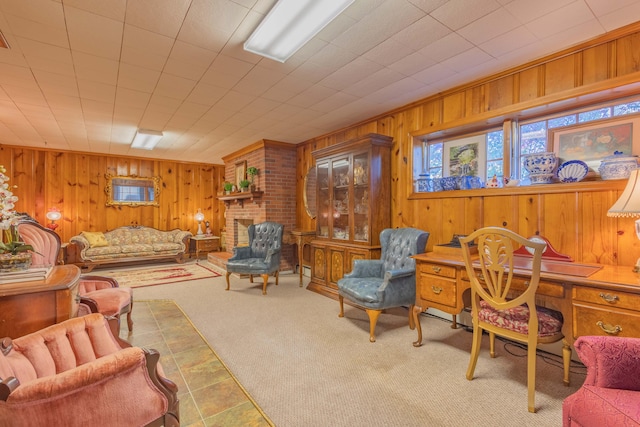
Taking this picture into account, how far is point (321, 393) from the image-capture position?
1.95 meters

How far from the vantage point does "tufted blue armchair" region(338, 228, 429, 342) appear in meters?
2.79

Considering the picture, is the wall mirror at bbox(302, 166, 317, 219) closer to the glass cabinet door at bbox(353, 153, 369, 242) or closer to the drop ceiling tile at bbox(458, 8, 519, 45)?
the glass cabinet door at bbox(353, 153, 369, 242)

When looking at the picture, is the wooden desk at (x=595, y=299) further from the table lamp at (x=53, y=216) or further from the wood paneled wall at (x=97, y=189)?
the table lamp at (x=53, y=216)

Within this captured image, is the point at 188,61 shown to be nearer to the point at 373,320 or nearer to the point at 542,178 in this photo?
the point at 373,320

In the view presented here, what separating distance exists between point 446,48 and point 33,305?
3.24m

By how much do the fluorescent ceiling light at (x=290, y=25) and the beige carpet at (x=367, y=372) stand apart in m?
2.45

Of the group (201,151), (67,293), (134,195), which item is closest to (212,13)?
(67,293)

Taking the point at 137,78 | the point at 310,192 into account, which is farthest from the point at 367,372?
the point at 310,192

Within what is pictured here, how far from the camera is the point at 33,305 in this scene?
1.67m

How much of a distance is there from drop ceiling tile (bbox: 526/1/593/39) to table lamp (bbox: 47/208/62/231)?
8.00 meters

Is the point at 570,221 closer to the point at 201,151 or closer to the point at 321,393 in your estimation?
the point at 321,393

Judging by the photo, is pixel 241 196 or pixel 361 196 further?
pixel 241 196

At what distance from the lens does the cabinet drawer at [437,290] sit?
7.85ft

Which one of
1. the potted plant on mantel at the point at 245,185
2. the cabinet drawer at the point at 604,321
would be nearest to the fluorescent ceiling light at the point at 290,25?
the cabinet drawer at the point at 604,321
